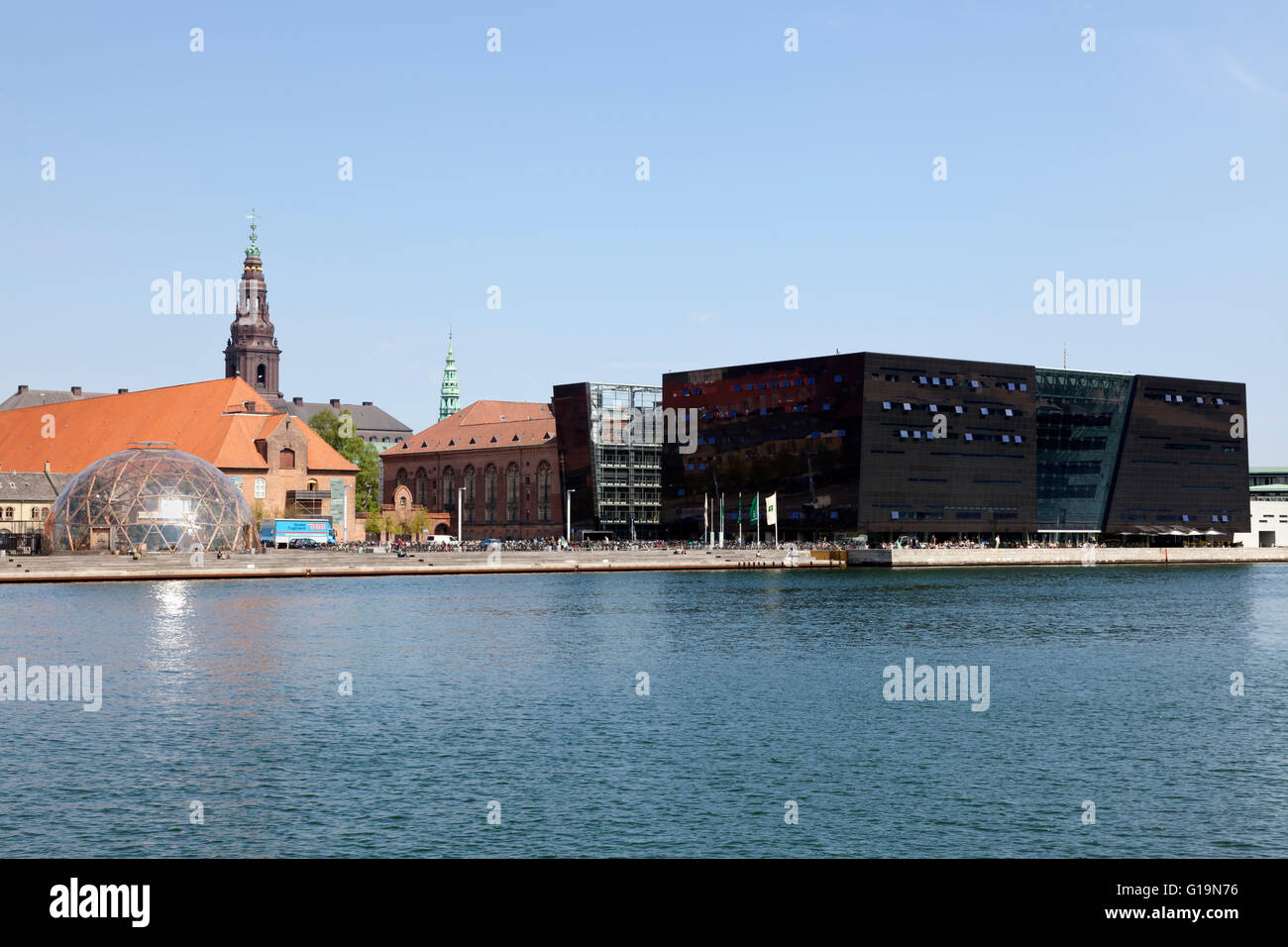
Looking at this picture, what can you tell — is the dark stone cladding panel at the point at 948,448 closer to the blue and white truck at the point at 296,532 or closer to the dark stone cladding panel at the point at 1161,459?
the dark stone cladding panel at the point at 1161,459

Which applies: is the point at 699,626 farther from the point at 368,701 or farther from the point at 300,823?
the point at 300,823

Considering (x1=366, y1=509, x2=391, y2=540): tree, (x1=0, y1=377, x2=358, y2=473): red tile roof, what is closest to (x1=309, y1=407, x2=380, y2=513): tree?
(x1=366, y1=509, x2=391, y2=540): tree

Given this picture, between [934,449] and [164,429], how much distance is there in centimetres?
9777

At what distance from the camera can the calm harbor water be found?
76.9 ft

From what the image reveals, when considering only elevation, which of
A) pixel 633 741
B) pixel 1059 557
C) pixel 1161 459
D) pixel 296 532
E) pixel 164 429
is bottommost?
pixel 1059 557

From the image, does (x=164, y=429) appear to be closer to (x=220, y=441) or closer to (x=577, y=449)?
(x=220, y=441)

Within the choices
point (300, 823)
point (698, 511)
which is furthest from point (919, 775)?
point (698, 511)

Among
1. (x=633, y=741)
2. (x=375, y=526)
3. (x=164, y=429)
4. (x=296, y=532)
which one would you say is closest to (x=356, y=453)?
(x=375, y=526)

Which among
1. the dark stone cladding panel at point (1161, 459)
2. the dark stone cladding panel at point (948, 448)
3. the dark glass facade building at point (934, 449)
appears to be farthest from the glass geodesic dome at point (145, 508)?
the dark stone cladding panel at point (1161, 459)

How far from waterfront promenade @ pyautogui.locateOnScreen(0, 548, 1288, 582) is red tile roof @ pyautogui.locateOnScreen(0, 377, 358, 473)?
29.5 m

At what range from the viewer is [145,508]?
4727 inches

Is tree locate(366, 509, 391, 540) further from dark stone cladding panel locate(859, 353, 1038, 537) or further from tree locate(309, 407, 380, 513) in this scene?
dark stone cladding panel locate(859, 353, 1038, 537)

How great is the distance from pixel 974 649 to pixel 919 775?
28.4 meters
